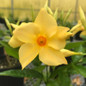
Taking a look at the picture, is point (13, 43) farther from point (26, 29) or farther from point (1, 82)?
point (1, 82)

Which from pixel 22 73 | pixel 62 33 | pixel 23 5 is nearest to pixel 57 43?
pixel 62 33

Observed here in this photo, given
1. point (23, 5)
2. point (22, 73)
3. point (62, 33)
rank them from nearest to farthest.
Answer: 1. point (62, 33)
2. point (22, 73)
3. point (23, 5)

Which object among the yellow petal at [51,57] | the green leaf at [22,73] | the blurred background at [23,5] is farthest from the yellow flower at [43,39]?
the blurred background at [23,5]

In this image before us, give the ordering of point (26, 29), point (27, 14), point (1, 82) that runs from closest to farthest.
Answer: point (26, 29), point (1, 82), point (27, 14)

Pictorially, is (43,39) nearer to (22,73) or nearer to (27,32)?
(27,32)

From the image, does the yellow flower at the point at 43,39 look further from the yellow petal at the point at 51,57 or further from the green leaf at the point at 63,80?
the green leaf at the point at 63,80

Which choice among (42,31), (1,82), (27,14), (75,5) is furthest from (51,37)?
(75,5)

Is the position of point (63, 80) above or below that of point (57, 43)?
below
